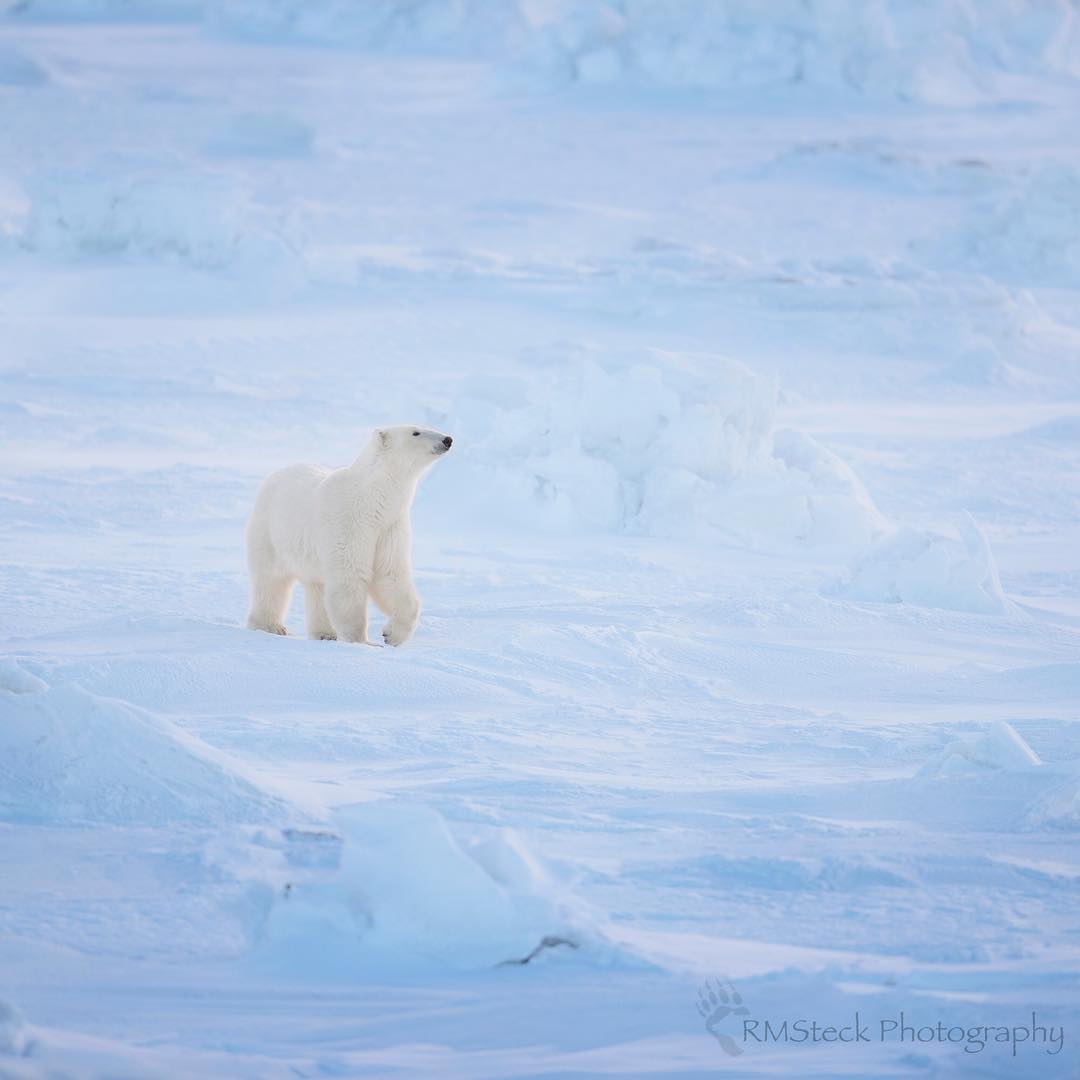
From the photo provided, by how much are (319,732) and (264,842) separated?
1134 mm

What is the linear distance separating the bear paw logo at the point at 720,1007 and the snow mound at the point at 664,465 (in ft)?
20.4

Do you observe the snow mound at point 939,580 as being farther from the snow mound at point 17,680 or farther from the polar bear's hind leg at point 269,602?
the snow mound at point 17,680

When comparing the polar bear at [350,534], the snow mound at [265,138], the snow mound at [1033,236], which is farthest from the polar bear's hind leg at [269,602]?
the snow mound at [265,138]

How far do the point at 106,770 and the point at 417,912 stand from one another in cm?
102

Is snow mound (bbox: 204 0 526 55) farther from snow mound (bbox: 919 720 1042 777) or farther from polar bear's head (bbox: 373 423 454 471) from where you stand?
snow mound (bbox: 919 720 1042 777)

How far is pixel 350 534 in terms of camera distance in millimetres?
5094

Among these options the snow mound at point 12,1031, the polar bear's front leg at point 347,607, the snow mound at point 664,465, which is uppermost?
the snow mound at point 12,1031

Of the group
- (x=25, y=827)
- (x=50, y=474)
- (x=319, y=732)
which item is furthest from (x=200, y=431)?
(x=25, y=827)

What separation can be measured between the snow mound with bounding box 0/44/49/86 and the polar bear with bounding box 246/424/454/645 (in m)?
32.2

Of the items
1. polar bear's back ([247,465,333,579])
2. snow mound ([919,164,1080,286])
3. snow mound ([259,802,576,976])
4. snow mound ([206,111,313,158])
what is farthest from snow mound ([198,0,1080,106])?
snow mound ([259,802,576,976])

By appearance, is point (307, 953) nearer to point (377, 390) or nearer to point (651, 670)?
point (651, 670)

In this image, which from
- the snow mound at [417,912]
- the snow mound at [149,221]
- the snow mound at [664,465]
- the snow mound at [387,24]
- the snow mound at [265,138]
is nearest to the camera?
the snow mound at [417,912]

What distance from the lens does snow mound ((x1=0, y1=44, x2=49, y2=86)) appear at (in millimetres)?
34500

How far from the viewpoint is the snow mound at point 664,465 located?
343 inches
